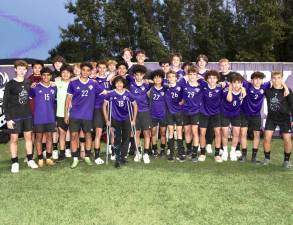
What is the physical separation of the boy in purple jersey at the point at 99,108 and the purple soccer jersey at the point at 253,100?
2656mm


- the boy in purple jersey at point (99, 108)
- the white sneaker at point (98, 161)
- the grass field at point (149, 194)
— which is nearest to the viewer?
the grass field at point (149, 194)

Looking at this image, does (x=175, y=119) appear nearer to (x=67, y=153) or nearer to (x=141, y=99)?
(x=141, y=99)

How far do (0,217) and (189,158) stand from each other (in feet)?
14.1

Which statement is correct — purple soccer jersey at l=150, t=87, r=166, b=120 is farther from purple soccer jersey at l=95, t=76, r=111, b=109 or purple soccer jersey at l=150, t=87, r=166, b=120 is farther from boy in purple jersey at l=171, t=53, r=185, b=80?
purple soccer jersey at l=95, t=76, r=111, b=109

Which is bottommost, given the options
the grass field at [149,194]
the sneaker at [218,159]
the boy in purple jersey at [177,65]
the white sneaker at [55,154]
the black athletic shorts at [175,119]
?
the grass field at [149,194]

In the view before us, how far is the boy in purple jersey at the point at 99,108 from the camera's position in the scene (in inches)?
318

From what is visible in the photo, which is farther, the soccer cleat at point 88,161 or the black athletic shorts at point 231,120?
the black athletic shorts at point 231,120

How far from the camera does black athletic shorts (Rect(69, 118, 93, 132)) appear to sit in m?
7.90

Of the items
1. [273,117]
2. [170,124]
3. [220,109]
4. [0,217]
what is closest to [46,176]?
[0,217]

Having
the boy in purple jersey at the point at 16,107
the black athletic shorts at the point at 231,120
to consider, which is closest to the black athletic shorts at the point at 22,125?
the boy in purple jersey at the point at 16,107

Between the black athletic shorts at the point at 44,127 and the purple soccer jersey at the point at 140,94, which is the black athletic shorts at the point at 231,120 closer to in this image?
the purple soccer jersey at the point at 140,94

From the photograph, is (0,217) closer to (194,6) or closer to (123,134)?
(123,134)

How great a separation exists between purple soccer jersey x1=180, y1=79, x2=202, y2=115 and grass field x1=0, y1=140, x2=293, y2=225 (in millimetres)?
1047

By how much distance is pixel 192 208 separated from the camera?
17.3 feet
